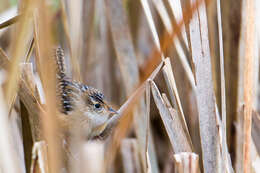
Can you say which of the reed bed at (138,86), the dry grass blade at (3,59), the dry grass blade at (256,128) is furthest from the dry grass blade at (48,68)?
the dry grass blade at (256,128)

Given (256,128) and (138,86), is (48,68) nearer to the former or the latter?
(138,86)

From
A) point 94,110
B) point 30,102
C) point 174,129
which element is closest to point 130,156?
point 94,110

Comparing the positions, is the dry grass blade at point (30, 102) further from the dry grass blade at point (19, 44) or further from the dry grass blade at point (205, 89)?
the dry grass blade at point (205, 89)

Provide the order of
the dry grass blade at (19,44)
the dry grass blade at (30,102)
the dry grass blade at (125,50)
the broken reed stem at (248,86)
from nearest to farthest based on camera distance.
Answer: the dry grass blade at (19,44) < the dry grass blade at (30,102) < the broken reed stem at (248,86) < the dry grass blade at (125,50)

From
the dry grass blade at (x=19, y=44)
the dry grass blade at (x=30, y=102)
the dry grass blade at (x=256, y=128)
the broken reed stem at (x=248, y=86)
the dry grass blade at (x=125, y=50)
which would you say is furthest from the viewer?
the dry grass blade at (x=125, y=50)

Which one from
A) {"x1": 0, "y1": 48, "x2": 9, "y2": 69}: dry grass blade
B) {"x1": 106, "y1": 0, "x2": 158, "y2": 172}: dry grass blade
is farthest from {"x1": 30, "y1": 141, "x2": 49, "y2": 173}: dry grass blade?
{"x1": 106, "y1": 0, "x2": 158, "y2": 172}: dry grass blade

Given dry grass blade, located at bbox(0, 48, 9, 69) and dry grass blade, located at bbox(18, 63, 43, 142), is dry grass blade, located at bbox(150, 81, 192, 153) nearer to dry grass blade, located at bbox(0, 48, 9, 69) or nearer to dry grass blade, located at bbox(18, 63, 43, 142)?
dry grass blade, located at bbox(18, 63, 43, 142)

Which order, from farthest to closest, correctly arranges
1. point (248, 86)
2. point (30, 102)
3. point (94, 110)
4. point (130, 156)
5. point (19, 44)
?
point (130, 156), point (94, 110), point (248, 86), point (30, 102), point (19, 44)
